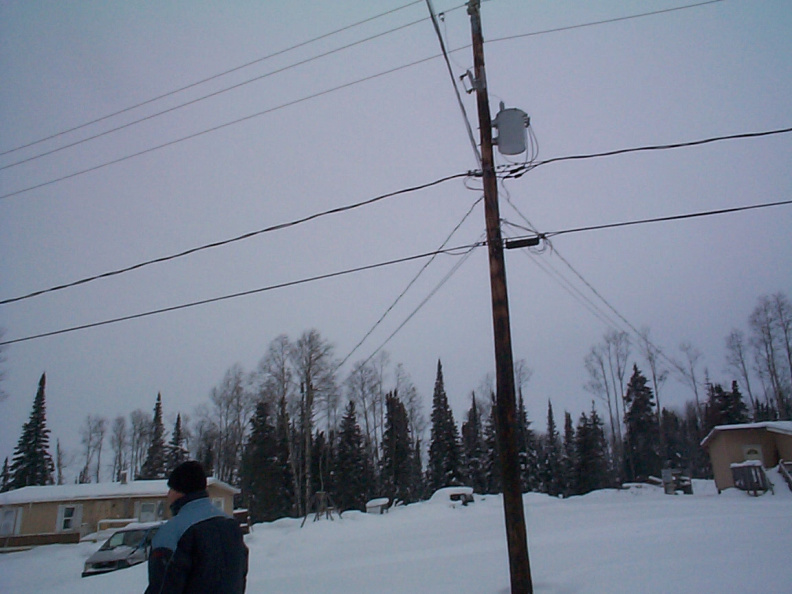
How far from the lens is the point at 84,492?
106 ft

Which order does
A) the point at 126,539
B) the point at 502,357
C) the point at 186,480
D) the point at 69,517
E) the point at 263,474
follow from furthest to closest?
the point at 263,474, the point at 69,517, the point at 126,539, the point at 502,357, the point at 186,480

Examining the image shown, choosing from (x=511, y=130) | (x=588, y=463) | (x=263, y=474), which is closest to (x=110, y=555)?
(x=511, y=130)

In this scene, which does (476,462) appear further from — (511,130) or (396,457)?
(511,130)

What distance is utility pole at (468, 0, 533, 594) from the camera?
752 centimetres

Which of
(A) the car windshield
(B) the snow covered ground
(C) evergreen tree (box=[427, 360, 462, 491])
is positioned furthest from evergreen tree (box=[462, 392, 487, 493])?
(A) the car windshield

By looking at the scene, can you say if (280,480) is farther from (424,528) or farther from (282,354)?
(424,528)

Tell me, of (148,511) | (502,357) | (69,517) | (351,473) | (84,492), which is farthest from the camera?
(351,473)

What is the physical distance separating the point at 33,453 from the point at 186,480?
61565 mm

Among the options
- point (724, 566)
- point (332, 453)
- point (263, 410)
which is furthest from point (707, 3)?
point (332, 453)

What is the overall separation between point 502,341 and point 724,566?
17.0 ft

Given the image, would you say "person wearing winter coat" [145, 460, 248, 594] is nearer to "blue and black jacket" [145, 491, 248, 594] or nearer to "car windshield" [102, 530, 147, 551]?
"blue and black jacket" [145, 491, 248, 594]

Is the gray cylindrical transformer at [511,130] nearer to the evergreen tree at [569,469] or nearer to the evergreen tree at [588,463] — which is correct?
the evergreen tree at [588,463]

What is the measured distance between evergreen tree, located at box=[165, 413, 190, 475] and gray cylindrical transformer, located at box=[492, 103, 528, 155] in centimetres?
5662

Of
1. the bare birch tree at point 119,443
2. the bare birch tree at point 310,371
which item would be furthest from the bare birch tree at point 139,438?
the bare birch tree at point 310,371
